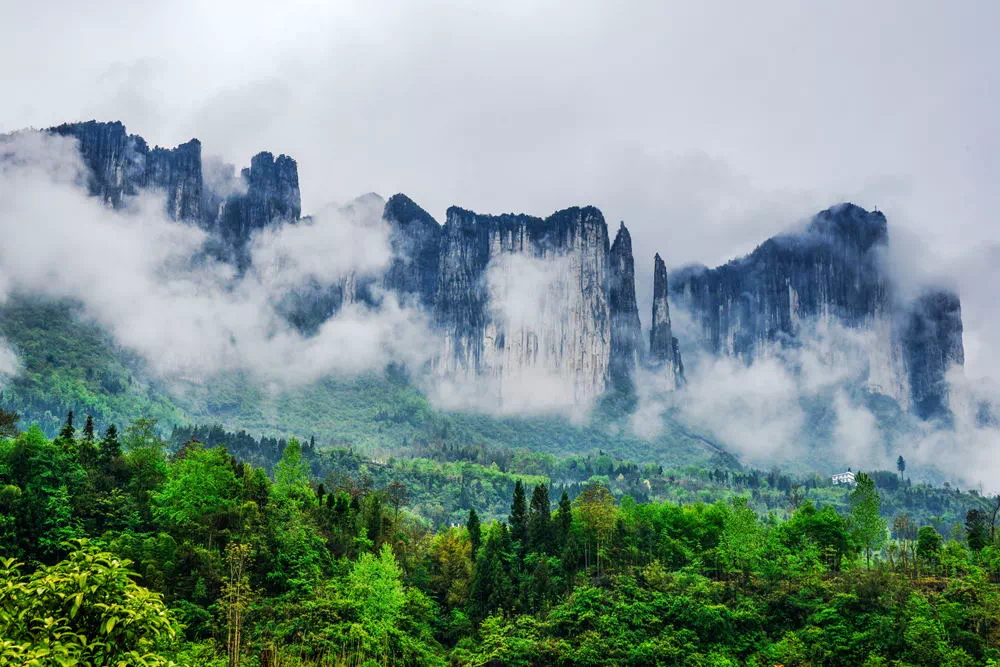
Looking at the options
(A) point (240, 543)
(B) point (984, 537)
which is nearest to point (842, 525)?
(B) point (984, 537)

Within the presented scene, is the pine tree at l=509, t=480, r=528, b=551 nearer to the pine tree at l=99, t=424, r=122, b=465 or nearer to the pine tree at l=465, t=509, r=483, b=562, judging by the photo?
the pine tree at l=465, t=509, r=483, b=562

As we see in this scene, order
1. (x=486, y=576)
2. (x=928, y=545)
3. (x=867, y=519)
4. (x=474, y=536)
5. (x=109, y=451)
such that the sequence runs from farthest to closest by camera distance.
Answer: (x=474, y=536) → (x=928, y=545) → (x=867, y=519) → (x=486, y=576) → (x=109, y=451)

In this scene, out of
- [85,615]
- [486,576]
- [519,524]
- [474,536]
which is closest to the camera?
[85,615]

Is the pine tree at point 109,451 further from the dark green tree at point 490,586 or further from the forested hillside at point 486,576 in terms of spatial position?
the dark green tree at point 490,586

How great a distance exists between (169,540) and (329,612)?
12768 mm

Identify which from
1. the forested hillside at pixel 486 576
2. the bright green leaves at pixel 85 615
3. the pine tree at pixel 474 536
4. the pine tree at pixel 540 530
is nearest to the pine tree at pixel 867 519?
the forested hillside at pixel 486 576

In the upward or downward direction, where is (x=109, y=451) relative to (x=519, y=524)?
upward

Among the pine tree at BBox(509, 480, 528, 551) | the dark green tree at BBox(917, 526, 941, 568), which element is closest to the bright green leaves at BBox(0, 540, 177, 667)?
the pine tree at BBox(509, 480, 528, 551)

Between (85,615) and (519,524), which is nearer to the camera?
(85,615)

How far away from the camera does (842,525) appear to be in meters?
80.8

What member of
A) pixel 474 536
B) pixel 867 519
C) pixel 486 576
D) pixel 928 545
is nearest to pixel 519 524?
pixel 474 536

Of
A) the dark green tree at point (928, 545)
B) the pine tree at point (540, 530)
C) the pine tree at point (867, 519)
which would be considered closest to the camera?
the pine tree at point (540, 530)

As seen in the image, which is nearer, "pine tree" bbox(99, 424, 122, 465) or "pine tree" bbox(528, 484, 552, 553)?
"pine tree" bbox(99, 424, 122, 465)

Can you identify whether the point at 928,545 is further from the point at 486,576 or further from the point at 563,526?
the point at 486,576
